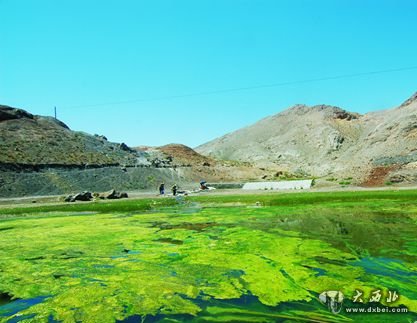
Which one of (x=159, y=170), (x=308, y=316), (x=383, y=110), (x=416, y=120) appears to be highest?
(x=383, y=110)

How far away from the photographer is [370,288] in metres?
8.23

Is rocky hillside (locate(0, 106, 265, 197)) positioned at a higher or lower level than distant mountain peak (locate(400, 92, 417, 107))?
lower

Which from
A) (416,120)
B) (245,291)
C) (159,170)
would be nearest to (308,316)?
(245,291)

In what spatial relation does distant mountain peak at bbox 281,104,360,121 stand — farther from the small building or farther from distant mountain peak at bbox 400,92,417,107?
the small building

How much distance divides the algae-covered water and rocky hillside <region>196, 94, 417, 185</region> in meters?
40.3

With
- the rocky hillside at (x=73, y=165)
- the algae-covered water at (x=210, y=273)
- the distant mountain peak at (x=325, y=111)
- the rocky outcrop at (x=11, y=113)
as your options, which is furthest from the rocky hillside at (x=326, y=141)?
the rocky outcrop at (x=11, y=113)

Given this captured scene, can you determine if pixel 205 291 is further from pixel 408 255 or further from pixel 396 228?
pixel 396 228

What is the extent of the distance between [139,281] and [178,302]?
6.16 feet

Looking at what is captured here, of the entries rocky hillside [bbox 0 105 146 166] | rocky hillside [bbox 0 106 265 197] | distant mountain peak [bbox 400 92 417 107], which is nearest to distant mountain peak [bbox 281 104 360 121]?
distant mountain peak [bbox 400 92 417 107]

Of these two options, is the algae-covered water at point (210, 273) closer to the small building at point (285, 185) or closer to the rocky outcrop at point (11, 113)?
the small building at point (285, 185)

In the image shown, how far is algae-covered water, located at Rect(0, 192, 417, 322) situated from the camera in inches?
293

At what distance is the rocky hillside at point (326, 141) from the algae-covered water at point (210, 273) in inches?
1588

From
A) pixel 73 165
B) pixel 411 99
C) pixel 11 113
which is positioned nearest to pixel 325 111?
pixel 411 99

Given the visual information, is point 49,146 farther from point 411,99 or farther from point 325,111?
point 325,111
